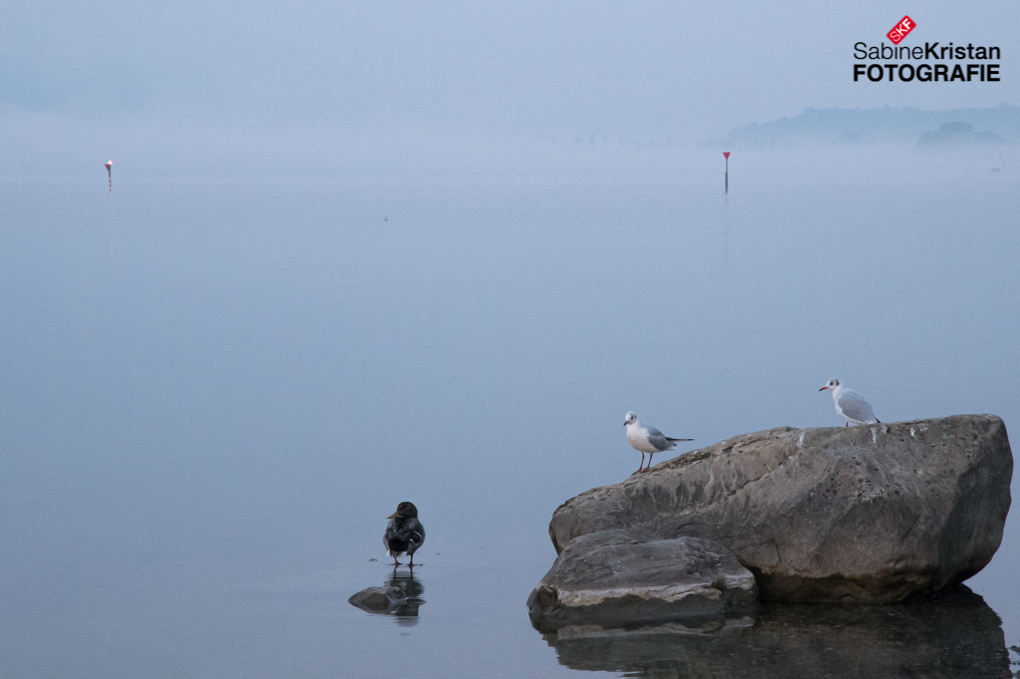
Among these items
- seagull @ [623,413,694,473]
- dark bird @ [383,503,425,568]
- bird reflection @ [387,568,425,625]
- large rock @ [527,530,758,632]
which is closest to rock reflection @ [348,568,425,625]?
bird reflection @ [387,568,425,625]

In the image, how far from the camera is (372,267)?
4209 cm

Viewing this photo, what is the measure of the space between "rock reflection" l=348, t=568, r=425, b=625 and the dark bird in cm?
57

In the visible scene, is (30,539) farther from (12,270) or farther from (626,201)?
(626,201)

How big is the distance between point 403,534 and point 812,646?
384cm

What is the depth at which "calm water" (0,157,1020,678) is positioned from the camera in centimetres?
1005

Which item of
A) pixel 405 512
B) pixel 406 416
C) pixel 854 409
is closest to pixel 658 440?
pixel 854 409

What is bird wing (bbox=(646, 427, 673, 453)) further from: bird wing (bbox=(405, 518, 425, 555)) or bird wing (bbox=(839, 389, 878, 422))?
bird wing (bbox=(405, 518, 425, 555))

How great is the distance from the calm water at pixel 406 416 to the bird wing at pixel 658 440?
1.43 meters

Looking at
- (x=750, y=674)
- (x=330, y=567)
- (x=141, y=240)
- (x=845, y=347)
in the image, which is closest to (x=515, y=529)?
(x=330, y=567)

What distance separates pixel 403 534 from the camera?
11.7 metres

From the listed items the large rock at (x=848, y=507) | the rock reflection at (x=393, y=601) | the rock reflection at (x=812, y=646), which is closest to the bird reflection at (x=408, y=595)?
the rock reflection at (x=393, y=601)

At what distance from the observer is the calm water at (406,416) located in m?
10.1

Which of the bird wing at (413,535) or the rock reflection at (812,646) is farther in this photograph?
the bird wing at (413,535)

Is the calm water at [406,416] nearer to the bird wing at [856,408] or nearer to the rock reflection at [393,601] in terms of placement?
the rock reflection at [393,601]
